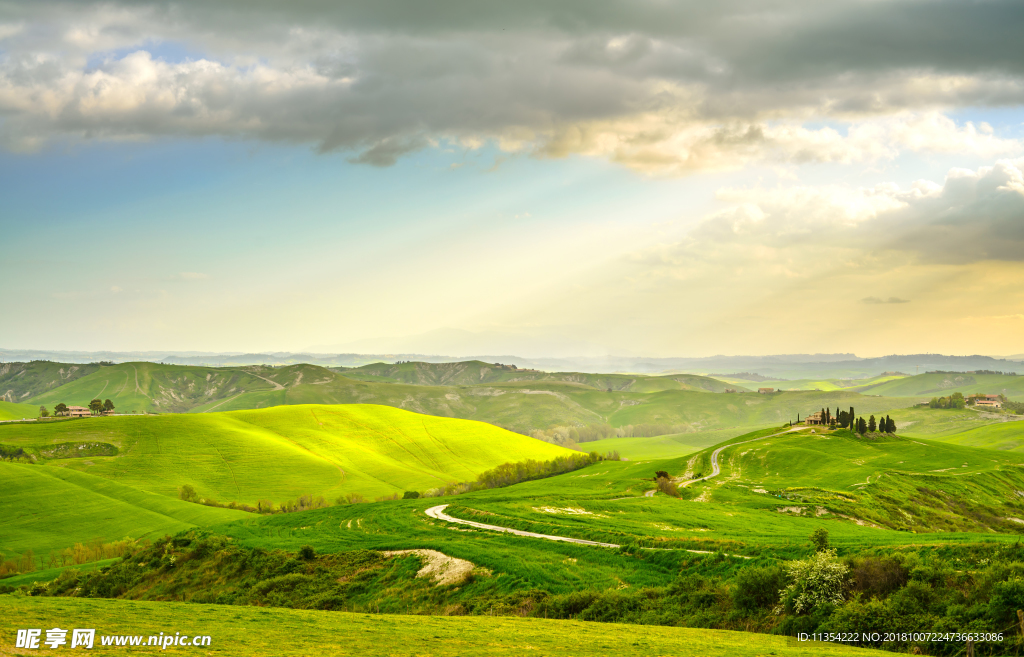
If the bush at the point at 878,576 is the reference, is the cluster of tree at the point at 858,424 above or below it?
below

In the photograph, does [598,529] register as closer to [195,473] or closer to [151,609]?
[151,609]

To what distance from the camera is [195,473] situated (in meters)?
186

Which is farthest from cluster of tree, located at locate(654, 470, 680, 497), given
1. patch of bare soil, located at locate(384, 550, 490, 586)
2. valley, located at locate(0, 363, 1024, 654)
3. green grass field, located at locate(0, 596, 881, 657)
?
green grass field, located at locate(0, 596, 881, 657)

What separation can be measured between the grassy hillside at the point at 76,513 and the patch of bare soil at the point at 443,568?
90952 millimetres

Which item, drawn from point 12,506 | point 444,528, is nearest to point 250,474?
point 12,506

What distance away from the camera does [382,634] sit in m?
32.8

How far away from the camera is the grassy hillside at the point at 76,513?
403 feet

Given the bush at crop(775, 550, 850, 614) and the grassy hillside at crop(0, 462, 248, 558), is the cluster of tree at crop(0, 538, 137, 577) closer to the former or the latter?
the grassy hillside at crop(0, 462, 248, 558)

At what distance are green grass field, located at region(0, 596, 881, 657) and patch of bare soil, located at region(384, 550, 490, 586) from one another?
33.3ft

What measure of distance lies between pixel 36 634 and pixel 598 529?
49.6 meters

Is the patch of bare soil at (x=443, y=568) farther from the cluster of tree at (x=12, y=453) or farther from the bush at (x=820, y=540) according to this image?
the cluster of tree at (x=12, y=453)

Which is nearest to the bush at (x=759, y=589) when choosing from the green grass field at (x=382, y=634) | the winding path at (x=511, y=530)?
the green grass field at (x=382, y=634)

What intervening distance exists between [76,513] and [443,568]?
130 meters

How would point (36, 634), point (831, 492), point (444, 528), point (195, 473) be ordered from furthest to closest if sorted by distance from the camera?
point (195, 473), point (831, 492), point (444, 528), point (36, 634)
